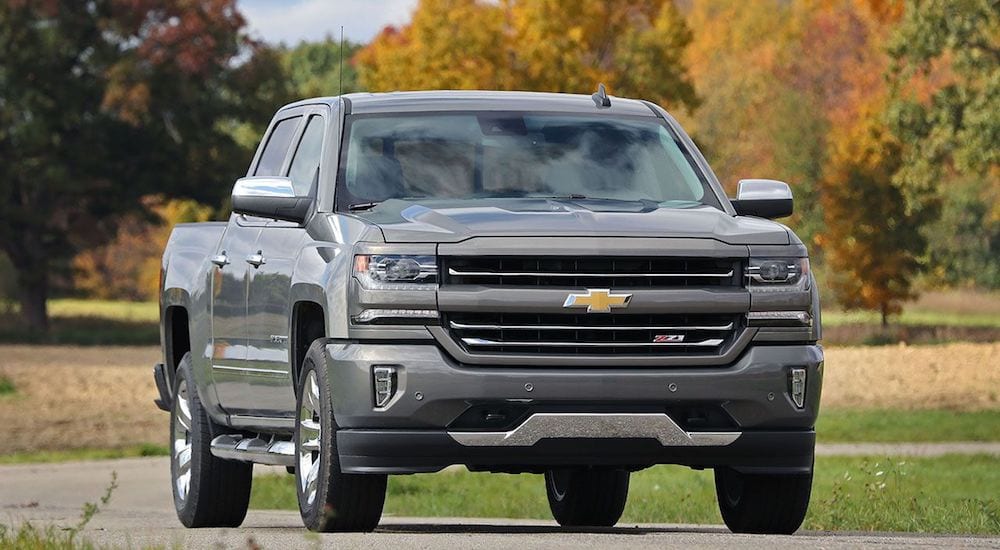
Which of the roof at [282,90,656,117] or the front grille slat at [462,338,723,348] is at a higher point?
the roof at [282,90,656,117]

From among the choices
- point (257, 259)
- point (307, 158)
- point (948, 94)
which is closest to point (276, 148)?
point (307, 158)

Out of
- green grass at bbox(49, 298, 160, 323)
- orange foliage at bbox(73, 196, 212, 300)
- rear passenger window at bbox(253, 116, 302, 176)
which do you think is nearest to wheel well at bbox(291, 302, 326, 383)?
rear passenger window at bbox(253, 116, 302, 176)

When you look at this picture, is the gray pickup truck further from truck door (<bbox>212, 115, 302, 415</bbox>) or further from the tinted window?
truck door (<bbox>212, 115, 302, 415</bbox>)

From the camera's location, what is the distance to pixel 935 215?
5253 centimetres

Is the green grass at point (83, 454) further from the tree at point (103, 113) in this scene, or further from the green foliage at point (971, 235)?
the green foliage at point (971, 235)

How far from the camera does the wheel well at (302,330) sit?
31.9ft

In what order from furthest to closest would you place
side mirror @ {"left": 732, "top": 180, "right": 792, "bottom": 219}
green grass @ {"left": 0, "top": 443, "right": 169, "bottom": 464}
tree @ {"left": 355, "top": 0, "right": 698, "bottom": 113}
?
tree @ {"left": 355, "top": 0, "right": 698, "bottom": 113}
green grass @ {"left": 0, "top": 443, "right": 169, "bottom": 464}
side mirror @ {"left": 732, "top": 180, "right": 792, "bottom": 219}

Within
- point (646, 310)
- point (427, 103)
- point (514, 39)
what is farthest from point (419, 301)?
point (514, 39)

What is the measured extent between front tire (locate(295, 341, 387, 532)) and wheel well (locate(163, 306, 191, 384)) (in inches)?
122

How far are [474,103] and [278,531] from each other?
226 cm

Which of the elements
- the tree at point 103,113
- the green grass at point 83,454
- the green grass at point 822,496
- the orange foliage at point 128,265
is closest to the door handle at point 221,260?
the green grass at point 822,496

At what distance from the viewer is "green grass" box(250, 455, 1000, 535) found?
43.6ft

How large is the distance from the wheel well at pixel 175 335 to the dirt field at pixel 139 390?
14.1 m

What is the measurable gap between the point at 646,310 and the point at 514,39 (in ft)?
145
